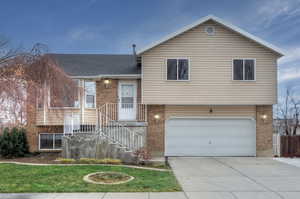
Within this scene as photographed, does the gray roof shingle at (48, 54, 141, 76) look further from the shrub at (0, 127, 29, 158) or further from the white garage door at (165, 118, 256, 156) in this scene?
the shrub at (0, 127, 29, 158)

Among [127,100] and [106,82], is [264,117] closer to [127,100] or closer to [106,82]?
[127,100]

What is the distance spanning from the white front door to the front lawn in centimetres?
426

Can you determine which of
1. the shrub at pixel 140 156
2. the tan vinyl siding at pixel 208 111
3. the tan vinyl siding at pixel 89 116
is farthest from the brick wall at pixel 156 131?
the tan vinyl siding at pixel 89 116

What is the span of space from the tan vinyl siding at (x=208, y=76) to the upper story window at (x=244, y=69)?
22 cm

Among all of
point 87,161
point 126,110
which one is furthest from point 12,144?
point 126,110

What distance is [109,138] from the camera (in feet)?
35.6

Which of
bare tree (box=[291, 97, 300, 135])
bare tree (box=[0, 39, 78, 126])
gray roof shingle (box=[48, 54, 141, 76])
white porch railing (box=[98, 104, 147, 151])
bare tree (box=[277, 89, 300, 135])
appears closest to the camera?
bare tree (box=[0, 39, 78, 126])

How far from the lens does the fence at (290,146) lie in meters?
12.7

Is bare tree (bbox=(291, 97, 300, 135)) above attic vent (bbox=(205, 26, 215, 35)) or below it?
below

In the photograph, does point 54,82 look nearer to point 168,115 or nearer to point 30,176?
point 30,176

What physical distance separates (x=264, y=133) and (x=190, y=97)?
476cm

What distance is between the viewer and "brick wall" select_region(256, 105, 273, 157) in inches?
500

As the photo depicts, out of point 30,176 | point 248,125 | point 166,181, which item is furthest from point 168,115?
point 30,176

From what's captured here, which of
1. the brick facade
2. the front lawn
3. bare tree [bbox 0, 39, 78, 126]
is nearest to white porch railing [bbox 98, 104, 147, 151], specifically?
the brick facade
